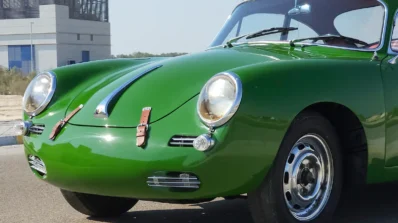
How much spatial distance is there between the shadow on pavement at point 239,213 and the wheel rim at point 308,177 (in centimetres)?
62

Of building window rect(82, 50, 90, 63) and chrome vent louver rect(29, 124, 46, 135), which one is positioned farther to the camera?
building window rect(82, 50, 90, 63)

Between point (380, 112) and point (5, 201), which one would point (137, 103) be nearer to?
point (380, 112)

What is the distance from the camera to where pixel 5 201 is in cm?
566

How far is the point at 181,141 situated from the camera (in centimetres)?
361

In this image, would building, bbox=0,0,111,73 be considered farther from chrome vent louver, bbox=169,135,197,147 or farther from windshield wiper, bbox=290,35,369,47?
chrome vent louver, bbox=169,135,197,147

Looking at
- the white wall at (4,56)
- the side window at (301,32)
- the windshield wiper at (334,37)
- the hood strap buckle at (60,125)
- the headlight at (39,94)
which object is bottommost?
the white wall at (4,56)

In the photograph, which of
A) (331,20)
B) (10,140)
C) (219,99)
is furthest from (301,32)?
(10,140)

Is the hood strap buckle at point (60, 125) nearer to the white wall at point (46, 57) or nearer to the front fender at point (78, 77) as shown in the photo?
the front fender at point (78, 77)

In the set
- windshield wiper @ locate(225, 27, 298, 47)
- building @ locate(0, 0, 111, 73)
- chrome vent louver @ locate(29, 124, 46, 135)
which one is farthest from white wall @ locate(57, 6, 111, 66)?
chrome vent louver @ locate(29, 124, 46, 135)

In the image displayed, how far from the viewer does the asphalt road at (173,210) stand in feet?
15.6

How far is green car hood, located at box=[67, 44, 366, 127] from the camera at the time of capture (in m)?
Result: 3.91

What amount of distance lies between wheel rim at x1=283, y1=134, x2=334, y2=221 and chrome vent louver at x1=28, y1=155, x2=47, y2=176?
141cm

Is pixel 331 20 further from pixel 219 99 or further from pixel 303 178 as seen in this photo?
pixel 219 99

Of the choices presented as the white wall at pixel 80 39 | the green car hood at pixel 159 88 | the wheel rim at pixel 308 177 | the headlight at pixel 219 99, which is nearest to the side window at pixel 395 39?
the green car hood at pixel 159 88
